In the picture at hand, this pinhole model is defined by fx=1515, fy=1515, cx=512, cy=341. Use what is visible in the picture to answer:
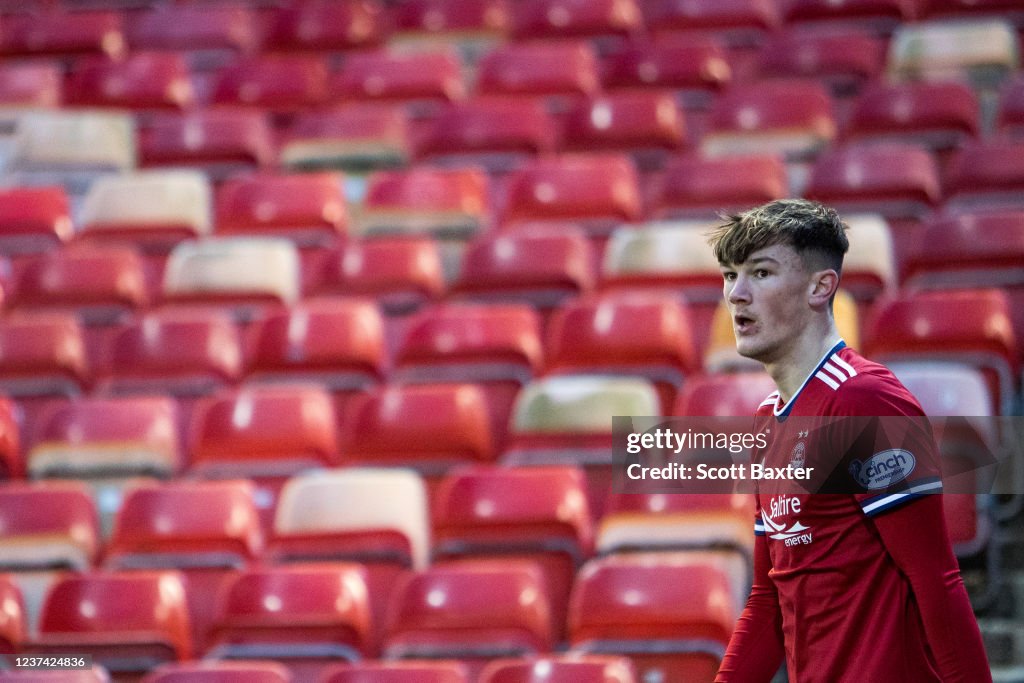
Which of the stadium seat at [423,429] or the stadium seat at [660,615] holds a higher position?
the stadium seat at [423,429]

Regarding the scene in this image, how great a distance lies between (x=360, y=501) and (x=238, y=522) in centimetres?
22

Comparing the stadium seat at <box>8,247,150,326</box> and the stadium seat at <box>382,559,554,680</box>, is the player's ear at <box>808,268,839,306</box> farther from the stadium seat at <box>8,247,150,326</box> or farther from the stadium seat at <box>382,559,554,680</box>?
the stadium seat at <box>8,247,150,326</box>

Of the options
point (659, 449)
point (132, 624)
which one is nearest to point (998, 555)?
point (659, 449)

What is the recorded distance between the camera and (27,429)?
3.06 meters

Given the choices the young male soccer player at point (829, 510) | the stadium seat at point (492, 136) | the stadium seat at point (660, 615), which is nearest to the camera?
the young male soccer player at point (829, 510)

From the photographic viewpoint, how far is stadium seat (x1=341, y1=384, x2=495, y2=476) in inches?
107

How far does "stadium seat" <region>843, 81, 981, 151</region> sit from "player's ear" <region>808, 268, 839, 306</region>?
7.70ft

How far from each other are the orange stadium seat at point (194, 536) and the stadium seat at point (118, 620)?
0.42 ft

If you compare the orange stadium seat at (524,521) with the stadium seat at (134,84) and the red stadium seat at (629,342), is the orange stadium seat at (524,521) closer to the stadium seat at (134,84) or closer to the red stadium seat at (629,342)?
the red stadium seat at (629,342)

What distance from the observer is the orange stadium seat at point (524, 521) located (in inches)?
95.9

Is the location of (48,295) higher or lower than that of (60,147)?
lower

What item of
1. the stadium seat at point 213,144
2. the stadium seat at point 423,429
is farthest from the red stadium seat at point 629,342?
the stadium seat at point 213,144

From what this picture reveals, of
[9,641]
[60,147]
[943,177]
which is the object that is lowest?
[9,641]

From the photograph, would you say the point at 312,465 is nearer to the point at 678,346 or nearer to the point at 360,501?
the point at 360,501
